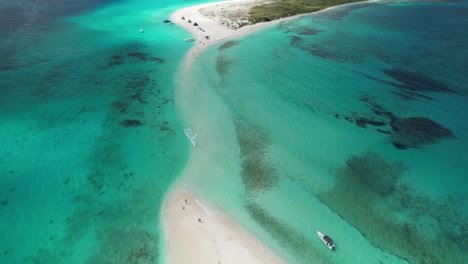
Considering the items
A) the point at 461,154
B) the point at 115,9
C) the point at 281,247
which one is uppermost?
the point at 115,9

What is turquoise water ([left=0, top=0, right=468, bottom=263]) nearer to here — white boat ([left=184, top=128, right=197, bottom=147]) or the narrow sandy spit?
the narrow sandy spit

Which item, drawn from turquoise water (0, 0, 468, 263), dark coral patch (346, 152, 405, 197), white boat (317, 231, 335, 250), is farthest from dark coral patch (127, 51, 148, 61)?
white boat (317, 231, 335, 250)

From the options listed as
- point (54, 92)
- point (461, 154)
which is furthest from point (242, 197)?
point (54, 92)

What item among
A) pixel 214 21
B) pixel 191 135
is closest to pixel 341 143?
pixel 191 135

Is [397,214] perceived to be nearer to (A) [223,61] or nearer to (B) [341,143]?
(B) [341,143]

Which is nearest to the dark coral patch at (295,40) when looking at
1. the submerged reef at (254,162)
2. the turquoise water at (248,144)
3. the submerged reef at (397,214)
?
the turquoise water at (248,144)

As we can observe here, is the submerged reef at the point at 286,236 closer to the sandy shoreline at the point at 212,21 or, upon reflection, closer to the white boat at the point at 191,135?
the white boat at the point at 191,135

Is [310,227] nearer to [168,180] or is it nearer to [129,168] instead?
[168,180]
